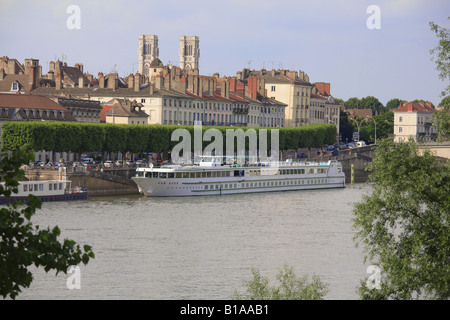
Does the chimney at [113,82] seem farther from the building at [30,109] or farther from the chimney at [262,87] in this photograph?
the chimney at [262,87]

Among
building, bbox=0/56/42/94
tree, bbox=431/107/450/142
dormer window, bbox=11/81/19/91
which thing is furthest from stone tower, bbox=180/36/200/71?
tree, bbox=431/107/450/142

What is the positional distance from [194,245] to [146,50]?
133698 millimetres

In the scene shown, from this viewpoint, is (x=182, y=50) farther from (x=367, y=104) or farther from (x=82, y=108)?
(x=82, y=108)

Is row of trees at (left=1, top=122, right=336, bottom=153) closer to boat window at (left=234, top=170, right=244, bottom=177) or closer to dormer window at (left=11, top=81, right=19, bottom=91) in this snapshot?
boat window at (left=234, top=170, right=244, bottom=177)

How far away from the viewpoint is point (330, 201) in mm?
54438

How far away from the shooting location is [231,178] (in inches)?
2299

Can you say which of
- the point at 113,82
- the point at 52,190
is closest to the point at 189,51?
the point at 113,82

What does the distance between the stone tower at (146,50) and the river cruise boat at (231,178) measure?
316 ft

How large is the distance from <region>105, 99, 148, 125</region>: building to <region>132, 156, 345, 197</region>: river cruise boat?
13190 millimetres

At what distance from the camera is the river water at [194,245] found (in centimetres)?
2505

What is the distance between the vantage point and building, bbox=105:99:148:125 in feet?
237
